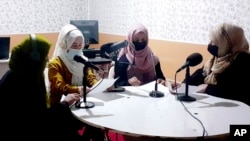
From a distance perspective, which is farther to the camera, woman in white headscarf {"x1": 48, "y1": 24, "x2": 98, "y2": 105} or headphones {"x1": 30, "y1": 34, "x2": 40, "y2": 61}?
woman in white headscarf {"x1": 48, "y1": 24, "x2": 98, "y2": 105}

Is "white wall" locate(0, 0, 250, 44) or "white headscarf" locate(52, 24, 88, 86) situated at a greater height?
"white wall" locate(0, 0, 250, 44)

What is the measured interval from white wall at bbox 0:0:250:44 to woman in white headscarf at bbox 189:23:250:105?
55 cm

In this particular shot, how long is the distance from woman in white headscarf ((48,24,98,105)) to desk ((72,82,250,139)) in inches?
12.9

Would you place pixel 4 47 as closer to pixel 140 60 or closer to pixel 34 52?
pixel 140 60

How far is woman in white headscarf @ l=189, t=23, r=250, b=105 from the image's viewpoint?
2.51m

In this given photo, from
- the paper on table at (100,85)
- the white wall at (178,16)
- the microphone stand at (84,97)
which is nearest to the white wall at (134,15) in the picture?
the white wall at (178,16)

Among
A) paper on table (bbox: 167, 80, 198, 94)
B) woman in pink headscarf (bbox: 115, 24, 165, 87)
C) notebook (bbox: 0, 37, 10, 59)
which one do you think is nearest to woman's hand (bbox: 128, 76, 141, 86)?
woman in pink headscarf (bbox: 115, 24, 165, 87)

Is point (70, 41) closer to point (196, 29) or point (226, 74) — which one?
point (226, 74)

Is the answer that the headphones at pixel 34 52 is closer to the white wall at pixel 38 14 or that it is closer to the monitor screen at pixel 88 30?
the monitor screen at pixel 88 30

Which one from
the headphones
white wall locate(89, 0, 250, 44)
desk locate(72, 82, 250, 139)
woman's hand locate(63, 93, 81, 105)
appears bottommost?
desk locate(72, 82, 250, 139)

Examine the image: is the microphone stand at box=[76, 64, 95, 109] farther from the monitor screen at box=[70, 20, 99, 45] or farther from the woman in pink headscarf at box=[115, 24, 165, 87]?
the monitor screen at box=[70, 20, 99, 45]

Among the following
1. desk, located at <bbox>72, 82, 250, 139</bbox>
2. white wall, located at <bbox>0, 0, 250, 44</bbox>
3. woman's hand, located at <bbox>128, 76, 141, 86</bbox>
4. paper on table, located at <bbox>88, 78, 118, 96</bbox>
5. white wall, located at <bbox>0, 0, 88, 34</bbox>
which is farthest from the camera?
white wall, located at <bbox>0, 0, 88, 34</bbox>

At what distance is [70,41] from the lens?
253 cm

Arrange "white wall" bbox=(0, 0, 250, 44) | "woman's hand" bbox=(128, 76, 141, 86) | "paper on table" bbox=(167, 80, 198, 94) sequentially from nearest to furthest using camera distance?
"paper on table" bbox=(167, 80, 198, 94) < "woman's hand" bbox=(128, 76, 141, 86) < "white wall" bbox=(0, 0, 250, 44)
